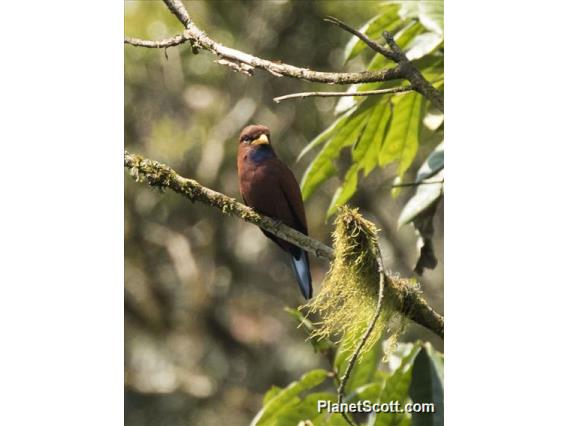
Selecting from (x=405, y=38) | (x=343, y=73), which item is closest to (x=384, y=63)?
(x=405, y=38)

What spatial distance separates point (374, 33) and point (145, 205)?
7.94 ft

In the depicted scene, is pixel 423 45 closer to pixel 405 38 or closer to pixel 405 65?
pixel 405 38

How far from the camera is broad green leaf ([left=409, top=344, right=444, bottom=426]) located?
123 inches

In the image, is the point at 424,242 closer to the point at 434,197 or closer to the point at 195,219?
the point at 434,197

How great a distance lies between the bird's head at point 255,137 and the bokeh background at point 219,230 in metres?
0.55

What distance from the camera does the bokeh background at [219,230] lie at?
4.50 metres

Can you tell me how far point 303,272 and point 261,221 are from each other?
18.0 inches

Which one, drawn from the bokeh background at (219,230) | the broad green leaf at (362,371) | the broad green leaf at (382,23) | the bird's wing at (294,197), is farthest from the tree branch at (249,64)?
the broad green leaf at (362,371)

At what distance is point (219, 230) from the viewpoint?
5543 millimetres

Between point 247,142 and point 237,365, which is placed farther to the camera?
point 237,365

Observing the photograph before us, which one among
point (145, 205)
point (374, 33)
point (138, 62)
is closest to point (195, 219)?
point (145, 205)

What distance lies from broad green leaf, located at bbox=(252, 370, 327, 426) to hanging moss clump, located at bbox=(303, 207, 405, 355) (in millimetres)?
154

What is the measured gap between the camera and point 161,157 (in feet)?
16.0

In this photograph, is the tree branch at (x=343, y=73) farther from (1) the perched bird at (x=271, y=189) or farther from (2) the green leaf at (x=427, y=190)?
(1) the perched bird at (x=271, y=189)
